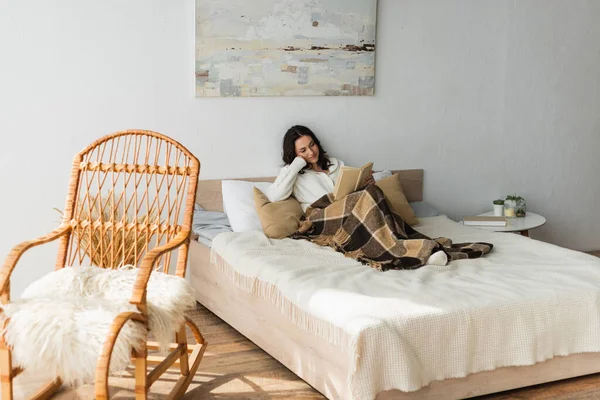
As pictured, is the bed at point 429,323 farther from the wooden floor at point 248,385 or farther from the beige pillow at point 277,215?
the beige pillow at point 277,215

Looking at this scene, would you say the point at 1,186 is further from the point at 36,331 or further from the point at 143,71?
the point at 36,331

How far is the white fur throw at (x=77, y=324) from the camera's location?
8.10 feet

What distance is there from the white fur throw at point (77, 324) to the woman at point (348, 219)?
1.06 meters

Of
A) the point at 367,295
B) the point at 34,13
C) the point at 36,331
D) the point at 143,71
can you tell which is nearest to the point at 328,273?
the point at 367,295

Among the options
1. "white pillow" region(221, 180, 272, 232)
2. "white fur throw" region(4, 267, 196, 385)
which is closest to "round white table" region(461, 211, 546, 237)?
"white pillow" region(221, 180, 272, 232)

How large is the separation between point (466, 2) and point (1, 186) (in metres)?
2.89

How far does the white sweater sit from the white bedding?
565 millimetres

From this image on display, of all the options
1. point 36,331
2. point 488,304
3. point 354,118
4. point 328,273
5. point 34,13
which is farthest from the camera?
point 354,118

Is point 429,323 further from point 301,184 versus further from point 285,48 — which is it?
point 285,48

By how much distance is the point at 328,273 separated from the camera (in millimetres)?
3309

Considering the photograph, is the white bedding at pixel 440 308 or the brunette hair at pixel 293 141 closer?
the white bedding at pixel 440 308

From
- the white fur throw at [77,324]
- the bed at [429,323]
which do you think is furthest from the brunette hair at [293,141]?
the white fur throw at [77,324]

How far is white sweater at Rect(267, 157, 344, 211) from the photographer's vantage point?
4172 millimetres

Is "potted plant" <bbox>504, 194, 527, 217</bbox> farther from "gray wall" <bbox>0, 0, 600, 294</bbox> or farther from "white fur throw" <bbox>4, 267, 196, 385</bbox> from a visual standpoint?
"white fur throw" <bbox>4, 267, 196, 385</bbox>
